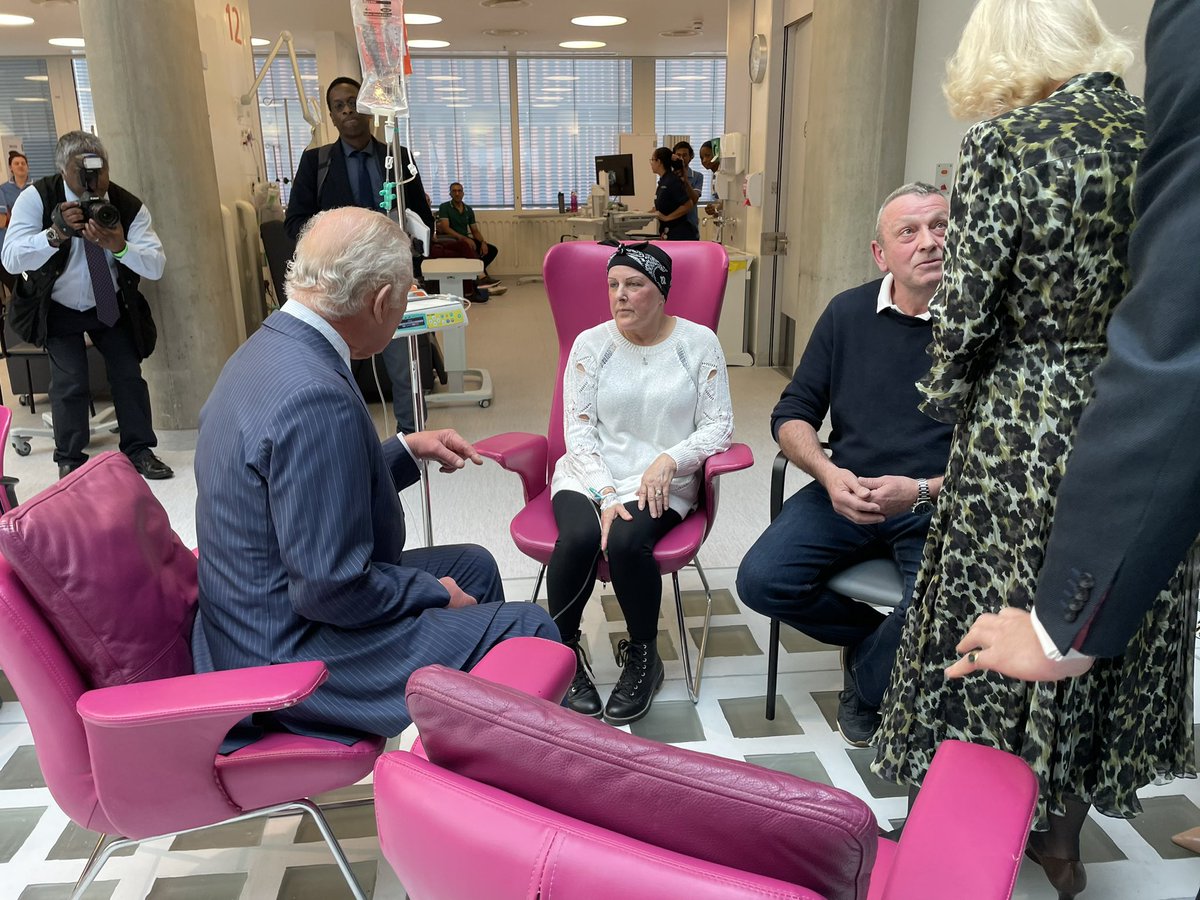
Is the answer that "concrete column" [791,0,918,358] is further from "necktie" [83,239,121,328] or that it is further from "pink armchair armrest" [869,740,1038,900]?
"pink armchair armrest" [869,740,1038,900]

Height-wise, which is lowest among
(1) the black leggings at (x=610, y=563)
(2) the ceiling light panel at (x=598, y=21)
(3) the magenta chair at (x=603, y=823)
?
(1) the black leggings at (x=610, y=563)

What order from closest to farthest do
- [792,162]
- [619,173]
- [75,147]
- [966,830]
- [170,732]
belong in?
[966,830] → [170,732] → [75,147] → [792,162] → [619,173]

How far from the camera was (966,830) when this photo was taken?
37.0 inches

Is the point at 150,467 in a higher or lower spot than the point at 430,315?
lower

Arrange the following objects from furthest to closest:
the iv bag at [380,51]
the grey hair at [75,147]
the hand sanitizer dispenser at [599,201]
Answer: the hand sanitizer dispenser at [599,201]
the grey hair at [75,147]
the iv bag at [380,51]

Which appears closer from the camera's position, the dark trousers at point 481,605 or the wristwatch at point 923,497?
the dark trousers at point 481,605

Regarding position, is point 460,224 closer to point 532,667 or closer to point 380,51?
point 380,51

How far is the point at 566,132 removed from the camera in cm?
1274

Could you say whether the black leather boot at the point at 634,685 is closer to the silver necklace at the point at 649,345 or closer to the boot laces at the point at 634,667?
the boot laces at the point at 634,667

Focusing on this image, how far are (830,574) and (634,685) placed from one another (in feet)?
1.97

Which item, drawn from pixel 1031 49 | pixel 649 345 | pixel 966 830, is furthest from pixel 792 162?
pixel 966 830

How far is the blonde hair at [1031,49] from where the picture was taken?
1.32 m

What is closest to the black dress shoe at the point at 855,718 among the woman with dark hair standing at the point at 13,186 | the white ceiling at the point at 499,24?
the white ceiling at the point at 499,24

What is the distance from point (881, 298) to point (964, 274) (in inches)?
33.5
